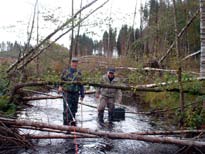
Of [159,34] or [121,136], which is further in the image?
[159,34]

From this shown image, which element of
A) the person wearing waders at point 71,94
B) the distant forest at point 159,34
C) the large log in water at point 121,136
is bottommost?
the large log in water at point 121,136

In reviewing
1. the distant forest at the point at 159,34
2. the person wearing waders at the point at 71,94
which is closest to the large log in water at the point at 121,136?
the person wearing waders at the point at 71,94

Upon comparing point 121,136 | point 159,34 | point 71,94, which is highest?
point 159,34

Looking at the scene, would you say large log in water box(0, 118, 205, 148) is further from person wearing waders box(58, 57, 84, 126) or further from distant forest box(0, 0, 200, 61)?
distant forest box(0, 0, 200, 61)

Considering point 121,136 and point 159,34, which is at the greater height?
point 159,34

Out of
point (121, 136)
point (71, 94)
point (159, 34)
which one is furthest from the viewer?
point (159, 34)

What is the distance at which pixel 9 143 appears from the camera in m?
7.36

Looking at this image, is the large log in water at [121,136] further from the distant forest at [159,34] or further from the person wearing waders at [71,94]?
the distant forest at [159,34]

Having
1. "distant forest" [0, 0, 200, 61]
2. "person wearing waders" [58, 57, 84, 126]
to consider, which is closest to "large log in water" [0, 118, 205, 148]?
"person wearing waders" [58, 57, 84, 126]

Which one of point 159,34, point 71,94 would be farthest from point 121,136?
Answer: point 159,34

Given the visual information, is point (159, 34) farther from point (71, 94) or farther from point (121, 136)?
point (121, 136)

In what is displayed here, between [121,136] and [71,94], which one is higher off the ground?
[71,94]

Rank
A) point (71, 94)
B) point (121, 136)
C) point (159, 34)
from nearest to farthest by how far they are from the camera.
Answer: point (121, 136) → point (71, 94) → point (159, 34)

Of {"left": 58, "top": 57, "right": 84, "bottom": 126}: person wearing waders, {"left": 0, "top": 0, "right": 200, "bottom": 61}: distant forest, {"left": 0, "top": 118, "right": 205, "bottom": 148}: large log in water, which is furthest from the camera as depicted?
{"left": 0, "top": 0, "right": 200, "bottom": 61}: distant forest
